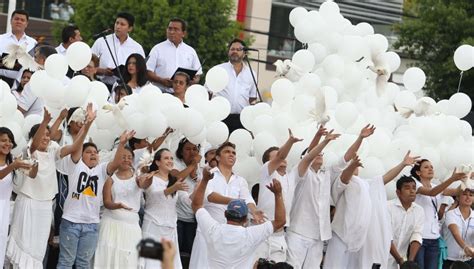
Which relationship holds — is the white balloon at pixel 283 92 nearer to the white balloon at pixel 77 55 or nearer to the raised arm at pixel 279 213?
the raised arm at pixel 279 213

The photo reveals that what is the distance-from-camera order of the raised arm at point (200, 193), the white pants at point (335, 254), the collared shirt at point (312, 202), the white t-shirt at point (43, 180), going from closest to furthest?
the raised arm at point (200, 193) < the white t-shirt at point (43, 180) < the collared shirt at point (312, 202) < the white pants at point (335, 254)

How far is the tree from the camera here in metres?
29.7

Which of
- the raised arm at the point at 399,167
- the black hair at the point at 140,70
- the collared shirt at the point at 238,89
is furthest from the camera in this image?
the collared shirt at the point at 238,89

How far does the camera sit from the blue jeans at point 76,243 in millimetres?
12984

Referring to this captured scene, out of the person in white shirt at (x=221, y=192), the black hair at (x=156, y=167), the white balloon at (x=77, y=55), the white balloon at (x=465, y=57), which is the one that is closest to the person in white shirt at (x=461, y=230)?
the white balloon at (x=465, y=57)

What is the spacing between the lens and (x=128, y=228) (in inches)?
521

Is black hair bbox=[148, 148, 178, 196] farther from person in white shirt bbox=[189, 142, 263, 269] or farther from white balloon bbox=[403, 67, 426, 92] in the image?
white balloon bbox=[403, 67, 426, 92]

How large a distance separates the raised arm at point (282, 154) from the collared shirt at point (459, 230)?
2.76m

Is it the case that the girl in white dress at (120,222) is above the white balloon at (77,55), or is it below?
below

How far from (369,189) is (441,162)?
1.04m

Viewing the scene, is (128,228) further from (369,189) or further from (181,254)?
(369,189)

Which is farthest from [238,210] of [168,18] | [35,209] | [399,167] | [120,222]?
[168,18]

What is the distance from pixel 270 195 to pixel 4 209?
263cm

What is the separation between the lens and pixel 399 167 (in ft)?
46.7
